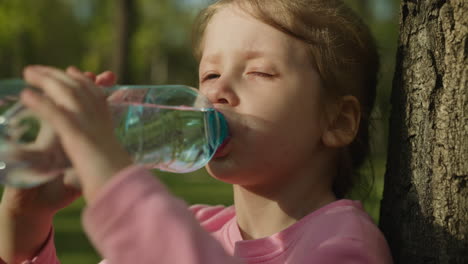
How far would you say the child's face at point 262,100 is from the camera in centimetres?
217

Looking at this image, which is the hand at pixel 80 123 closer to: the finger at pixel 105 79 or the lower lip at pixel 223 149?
the finger at pixel 105 79

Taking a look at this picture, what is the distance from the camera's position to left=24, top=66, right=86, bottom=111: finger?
4.99 feet

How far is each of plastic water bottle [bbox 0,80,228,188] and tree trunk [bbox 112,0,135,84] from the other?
47.4ft

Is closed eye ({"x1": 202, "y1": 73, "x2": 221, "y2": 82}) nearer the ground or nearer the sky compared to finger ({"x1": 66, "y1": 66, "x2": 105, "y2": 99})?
nearer the ground

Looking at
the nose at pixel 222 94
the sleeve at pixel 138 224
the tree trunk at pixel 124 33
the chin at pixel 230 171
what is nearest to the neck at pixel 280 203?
the chin at pixel 230 171

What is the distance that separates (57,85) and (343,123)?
4.14 ft

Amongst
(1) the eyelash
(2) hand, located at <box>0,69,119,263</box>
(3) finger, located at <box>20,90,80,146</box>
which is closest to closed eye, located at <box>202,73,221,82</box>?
(1) the eyelash

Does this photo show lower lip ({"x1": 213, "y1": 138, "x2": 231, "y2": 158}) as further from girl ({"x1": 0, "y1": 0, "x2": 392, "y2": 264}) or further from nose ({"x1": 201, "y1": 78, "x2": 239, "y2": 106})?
nose ({"x1": 201, "y1": 78, "x2": 239, "y2": 106})

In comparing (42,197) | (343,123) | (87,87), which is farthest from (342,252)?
(42,197)

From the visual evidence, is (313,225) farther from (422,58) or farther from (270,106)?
(422,58)

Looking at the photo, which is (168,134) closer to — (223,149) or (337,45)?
(223,149)

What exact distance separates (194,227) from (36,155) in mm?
557

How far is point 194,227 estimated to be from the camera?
1.57 meters

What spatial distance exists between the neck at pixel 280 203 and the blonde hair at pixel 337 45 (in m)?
0.25
